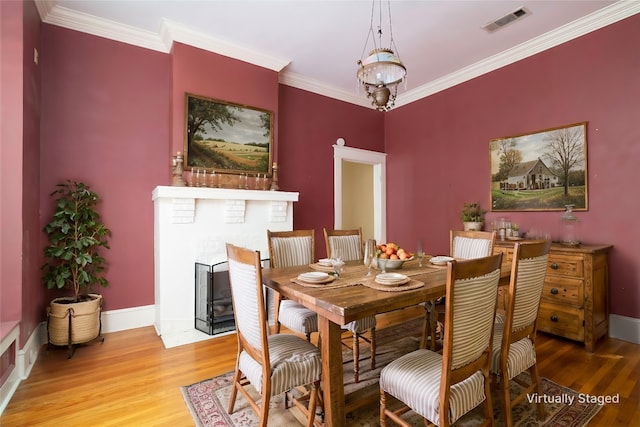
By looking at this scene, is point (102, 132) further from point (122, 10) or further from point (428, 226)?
point (428, 226)

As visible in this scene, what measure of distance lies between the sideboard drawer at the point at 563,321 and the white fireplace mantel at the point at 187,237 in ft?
10.00

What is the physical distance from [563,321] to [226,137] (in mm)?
3842

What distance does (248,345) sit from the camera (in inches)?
64.0

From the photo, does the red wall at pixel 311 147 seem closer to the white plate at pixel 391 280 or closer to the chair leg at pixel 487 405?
the white plate at pixel 391 280

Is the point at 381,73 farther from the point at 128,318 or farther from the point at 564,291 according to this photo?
the point at 128,318

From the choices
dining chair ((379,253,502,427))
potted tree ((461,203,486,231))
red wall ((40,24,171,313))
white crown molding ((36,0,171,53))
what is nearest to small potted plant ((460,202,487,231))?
potted tree ((461,203,486,231))

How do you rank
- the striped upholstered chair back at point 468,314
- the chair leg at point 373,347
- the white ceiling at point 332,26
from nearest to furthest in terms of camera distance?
the striped upholstered chair back at point 468,314 → the chair leg at point 373,347 → the white ceiling at point 332,26

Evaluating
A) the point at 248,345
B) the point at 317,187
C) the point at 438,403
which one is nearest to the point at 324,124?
the point at 317,187

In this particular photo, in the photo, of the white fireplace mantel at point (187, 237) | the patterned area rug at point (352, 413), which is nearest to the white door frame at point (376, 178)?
the white fireplace mantel at point (187, 237)

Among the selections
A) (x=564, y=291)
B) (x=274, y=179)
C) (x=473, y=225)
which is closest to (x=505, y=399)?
(x=564, y=291)

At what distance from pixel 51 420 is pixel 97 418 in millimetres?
253

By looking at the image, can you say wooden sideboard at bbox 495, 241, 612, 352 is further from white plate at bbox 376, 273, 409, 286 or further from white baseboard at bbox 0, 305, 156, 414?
white baseboard at bbox 0, 305, 156, 414

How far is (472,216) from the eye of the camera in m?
3.84

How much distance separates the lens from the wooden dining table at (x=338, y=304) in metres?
1.40
